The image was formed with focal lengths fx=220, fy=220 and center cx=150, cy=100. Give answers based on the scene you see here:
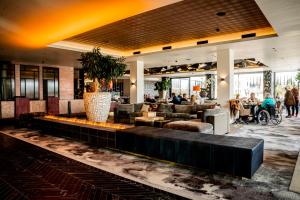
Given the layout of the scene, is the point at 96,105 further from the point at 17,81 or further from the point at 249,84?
the point at 249,84

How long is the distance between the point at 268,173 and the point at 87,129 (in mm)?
3576

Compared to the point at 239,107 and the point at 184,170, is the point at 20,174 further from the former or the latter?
the point at 239,107

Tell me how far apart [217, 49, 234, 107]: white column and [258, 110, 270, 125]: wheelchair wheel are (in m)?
1.22

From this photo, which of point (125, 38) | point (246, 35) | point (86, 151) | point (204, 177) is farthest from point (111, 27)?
point (204, 177)

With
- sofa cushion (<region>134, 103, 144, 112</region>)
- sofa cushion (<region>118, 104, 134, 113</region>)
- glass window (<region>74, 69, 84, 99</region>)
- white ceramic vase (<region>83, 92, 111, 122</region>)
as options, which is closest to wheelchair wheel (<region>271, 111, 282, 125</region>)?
sofa cushion (<region>134, 103, 144, 112</region>)

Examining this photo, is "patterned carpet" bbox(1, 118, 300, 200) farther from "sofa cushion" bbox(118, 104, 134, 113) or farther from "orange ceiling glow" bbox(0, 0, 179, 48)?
"sofa cushion" bbox(118, 104, 134, 113)

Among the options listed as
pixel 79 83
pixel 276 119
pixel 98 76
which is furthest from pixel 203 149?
pixel 79 83

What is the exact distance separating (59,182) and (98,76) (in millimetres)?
3180

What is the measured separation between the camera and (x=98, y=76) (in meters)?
5.58

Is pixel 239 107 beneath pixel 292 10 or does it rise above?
beneath

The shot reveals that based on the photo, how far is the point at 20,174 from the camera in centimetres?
318

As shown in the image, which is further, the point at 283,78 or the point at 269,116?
the point at 283,78

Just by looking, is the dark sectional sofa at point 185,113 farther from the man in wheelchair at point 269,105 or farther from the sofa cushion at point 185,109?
the man in wheelchair at point 269,105

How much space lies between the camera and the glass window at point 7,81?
1137 cm
